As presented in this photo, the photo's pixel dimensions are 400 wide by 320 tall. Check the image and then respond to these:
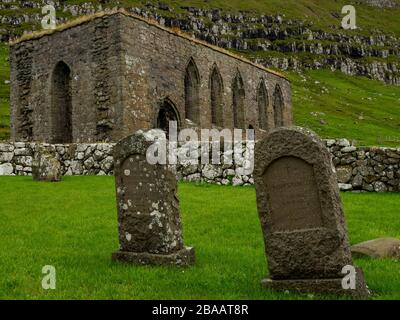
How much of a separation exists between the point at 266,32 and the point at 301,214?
13803cm

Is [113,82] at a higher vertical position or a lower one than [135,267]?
higher

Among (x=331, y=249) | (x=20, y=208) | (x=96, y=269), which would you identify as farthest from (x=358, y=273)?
(x=20, y=208)

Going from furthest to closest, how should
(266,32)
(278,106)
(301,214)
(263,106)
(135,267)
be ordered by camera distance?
(266,32) < (278,106) < (263,106) < (135,267) < (301,214)

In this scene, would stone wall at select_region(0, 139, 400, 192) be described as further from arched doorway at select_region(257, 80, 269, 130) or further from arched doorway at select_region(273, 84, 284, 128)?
arched doorway at select_region(273, 84, 284, 128)

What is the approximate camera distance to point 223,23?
138125mm

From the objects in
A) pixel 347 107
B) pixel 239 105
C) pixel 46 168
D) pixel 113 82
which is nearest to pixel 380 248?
pixel 46 168

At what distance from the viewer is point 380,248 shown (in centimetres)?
753

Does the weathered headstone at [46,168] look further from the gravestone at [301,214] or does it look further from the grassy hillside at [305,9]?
the grassy hillside at [305,9]

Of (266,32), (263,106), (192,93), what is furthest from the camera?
(266,32)

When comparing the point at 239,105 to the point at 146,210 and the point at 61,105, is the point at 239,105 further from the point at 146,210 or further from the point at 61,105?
the point at 146,210
